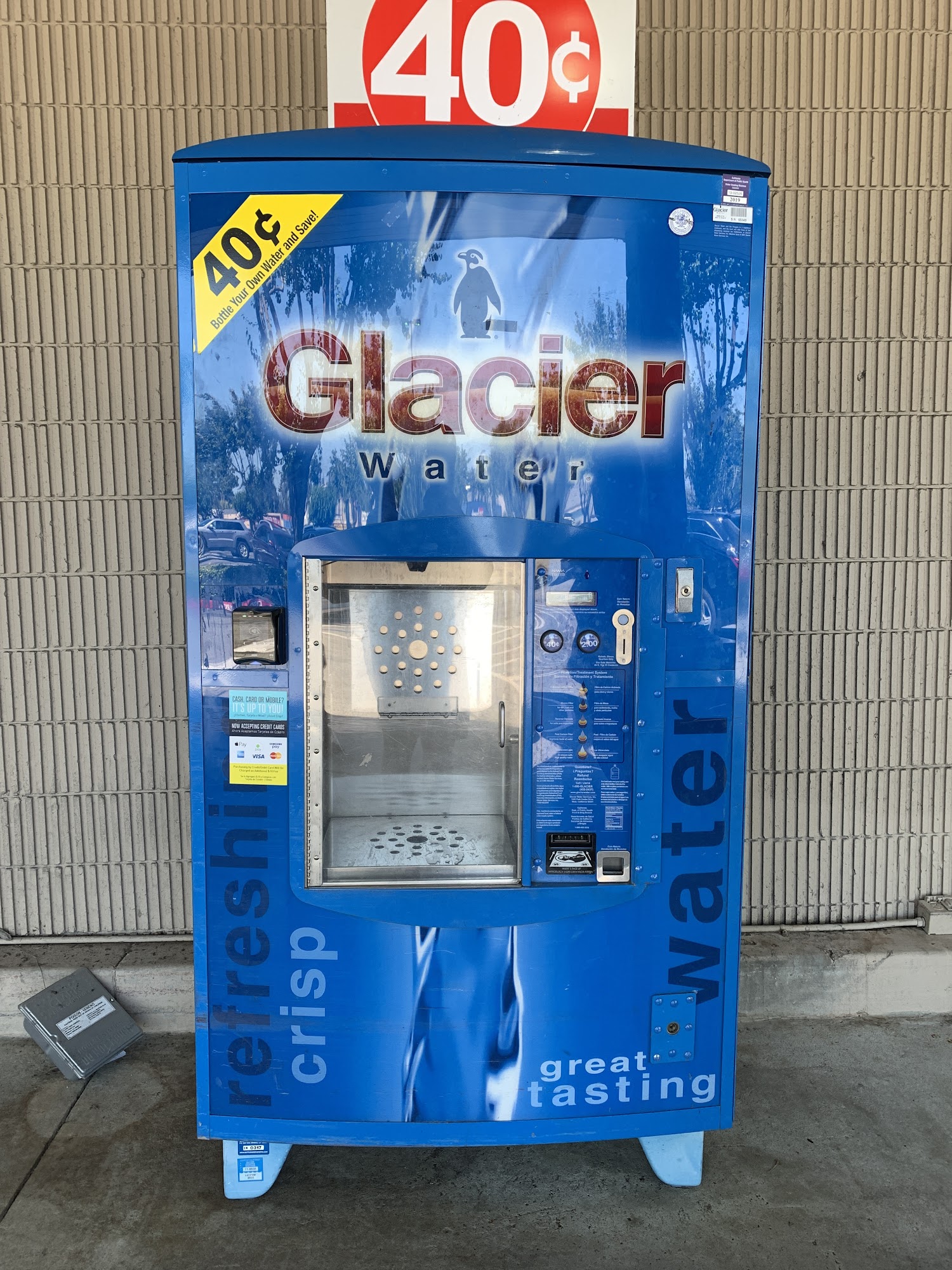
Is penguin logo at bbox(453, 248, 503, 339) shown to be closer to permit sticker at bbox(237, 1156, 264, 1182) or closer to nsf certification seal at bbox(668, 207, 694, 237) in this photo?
nsf certification seal at bbox(668, 207, 694, 237)

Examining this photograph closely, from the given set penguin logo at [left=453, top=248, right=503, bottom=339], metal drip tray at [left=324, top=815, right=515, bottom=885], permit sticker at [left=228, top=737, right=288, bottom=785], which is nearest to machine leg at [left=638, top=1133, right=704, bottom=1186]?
metal drip tray at [left=324, top=815, right=515, bottom=885]

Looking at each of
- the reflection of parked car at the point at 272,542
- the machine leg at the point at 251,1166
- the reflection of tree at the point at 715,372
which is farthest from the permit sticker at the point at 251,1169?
the reflection of tree at the point at 715,372

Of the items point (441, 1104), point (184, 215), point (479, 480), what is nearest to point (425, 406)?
point (479, 480)

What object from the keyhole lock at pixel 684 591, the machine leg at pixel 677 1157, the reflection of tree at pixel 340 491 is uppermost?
the reflection of tree at pixel 340 491

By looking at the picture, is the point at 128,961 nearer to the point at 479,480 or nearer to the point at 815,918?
the point at 479,480

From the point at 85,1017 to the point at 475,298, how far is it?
8.82ft

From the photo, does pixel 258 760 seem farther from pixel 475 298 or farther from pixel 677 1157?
pixel 677 1157

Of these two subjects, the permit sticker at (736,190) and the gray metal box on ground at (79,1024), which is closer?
the permit sticker at (736,190)

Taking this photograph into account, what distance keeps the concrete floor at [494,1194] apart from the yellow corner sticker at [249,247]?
2301 millimetres

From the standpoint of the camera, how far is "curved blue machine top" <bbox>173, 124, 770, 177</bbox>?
2164 millimetres

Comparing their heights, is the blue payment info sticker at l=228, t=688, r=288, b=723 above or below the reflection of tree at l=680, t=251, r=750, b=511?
below

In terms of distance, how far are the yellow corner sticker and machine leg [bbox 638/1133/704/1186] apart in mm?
2422

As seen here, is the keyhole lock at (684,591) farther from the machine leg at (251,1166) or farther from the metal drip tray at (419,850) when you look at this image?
the machine leg at (251,1166)

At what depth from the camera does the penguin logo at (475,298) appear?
220 centimetres
